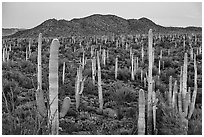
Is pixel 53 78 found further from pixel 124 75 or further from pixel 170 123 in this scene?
pixel 124 75

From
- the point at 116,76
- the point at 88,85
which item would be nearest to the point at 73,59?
the point at 116,76

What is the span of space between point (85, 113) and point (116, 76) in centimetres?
413

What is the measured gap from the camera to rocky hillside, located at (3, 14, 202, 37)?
62.4 meters

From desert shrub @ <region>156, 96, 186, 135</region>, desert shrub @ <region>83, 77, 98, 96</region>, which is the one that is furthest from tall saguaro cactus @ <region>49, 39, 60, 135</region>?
desert shrub @ <region>83, 77, 98, 96</region>

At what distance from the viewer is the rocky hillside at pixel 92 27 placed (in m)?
62.4

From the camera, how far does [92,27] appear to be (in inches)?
2849

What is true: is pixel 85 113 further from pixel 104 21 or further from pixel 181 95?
pixel 104 21

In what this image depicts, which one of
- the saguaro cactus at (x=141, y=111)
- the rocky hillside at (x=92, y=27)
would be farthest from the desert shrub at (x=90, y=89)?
the rocky hillside at (x=92, y=27)

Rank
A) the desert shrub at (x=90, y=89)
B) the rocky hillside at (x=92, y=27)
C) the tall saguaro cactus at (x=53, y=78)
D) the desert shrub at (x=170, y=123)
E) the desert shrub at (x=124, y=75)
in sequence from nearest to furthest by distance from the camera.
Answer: the tall saguaro cactus at (x=53, y=78), the desert shrub at (x=170, y=123), the desert shrub at (x=90, y=89), the desert shrub at (x=124, y=75), the rocky hillside at (x=92, y=27)

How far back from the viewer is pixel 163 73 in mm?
10664

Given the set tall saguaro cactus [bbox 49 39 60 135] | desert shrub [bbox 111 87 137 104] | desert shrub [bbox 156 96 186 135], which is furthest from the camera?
desert shrub [bbox 111 87 137 104]

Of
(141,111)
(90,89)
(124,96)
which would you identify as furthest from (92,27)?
(141,111)

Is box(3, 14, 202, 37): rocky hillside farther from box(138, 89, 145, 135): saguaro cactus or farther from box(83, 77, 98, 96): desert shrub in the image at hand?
box(138, 89, 145, 135): saguaro cactus

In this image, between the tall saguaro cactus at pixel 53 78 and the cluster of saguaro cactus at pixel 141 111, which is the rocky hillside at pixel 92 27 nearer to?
the cluster of saguaro cactus at pixel 141 111
